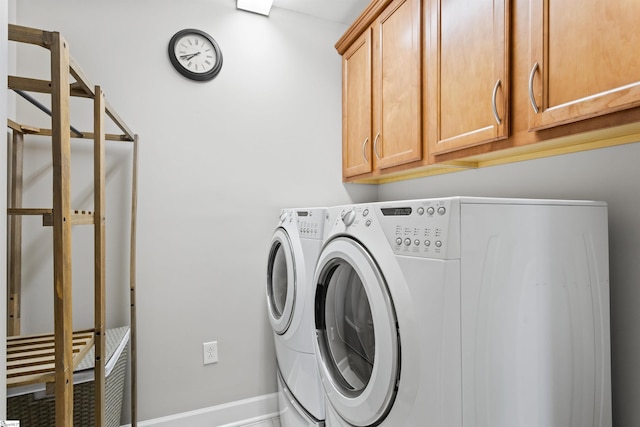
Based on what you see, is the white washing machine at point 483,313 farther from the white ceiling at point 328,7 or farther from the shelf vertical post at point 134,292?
the white ceiling at point 328,7

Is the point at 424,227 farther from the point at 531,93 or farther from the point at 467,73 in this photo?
the point at 467,73

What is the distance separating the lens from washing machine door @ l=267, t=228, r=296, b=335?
1.63 metres

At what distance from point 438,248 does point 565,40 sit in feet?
2.46

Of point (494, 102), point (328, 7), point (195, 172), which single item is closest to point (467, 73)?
point (494, 102)

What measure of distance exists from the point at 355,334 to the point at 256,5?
196 cm

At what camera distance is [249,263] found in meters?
2.08

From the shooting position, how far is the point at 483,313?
0.79 m

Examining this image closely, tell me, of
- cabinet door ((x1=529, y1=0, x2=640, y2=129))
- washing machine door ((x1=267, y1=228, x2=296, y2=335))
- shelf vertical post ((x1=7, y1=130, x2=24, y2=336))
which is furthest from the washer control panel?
shelf vertical post ((x1=7, y1=130, x2=24, y2=336))

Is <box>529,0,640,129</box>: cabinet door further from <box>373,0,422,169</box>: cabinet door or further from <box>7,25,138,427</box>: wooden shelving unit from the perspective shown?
<box>7,25,138,427</box>: wooden shelving unit

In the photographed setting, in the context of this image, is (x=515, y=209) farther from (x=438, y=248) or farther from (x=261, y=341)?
(x=261, y=341)

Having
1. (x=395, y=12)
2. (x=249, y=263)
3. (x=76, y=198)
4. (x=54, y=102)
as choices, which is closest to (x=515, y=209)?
(x=54, y=102)

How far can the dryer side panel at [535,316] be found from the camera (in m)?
0.78

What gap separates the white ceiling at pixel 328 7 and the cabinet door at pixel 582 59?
54.8 inches

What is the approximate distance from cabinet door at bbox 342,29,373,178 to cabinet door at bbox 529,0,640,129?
1.00 m
